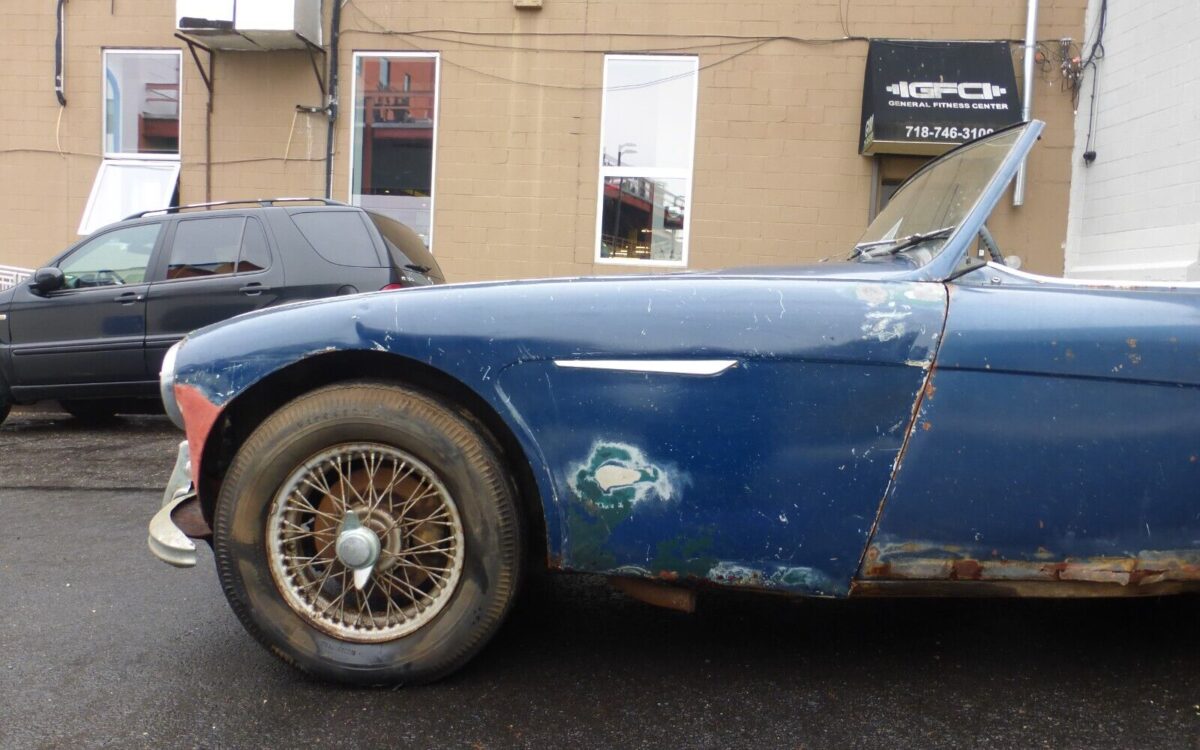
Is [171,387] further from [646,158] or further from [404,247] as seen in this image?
[646,158]

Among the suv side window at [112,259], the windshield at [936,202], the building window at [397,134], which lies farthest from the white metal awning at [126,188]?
the windshield at [936,202]

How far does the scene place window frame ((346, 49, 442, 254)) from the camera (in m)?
10.9

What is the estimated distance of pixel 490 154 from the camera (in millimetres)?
10820

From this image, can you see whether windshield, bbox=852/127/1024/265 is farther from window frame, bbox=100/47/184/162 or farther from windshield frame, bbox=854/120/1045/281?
window frame, bbox=100/47/184/162

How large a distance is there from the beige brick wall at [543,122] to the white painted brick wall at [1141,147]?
1.11 feet

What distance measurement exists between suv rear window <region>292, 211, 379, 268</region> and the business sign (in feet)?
18.4

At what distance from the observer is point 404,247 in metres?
7.11

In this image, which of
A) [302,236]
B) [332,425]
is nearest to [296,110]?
[302,236]

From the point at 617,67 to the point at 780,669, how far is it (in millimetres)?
9134

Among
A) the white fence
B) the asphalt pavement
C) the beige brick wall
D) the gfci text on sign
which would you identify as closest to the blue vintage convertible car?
the asphalt pavement

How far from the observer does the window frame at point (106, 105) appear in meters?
11.3

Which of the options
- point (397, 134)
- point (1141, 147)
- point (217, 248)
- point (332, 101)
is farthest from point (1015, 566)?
point (332, 101)

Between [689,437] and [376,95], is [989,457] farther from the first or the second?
[376,95]

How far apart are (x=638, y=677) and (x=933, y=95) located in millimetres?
8635
